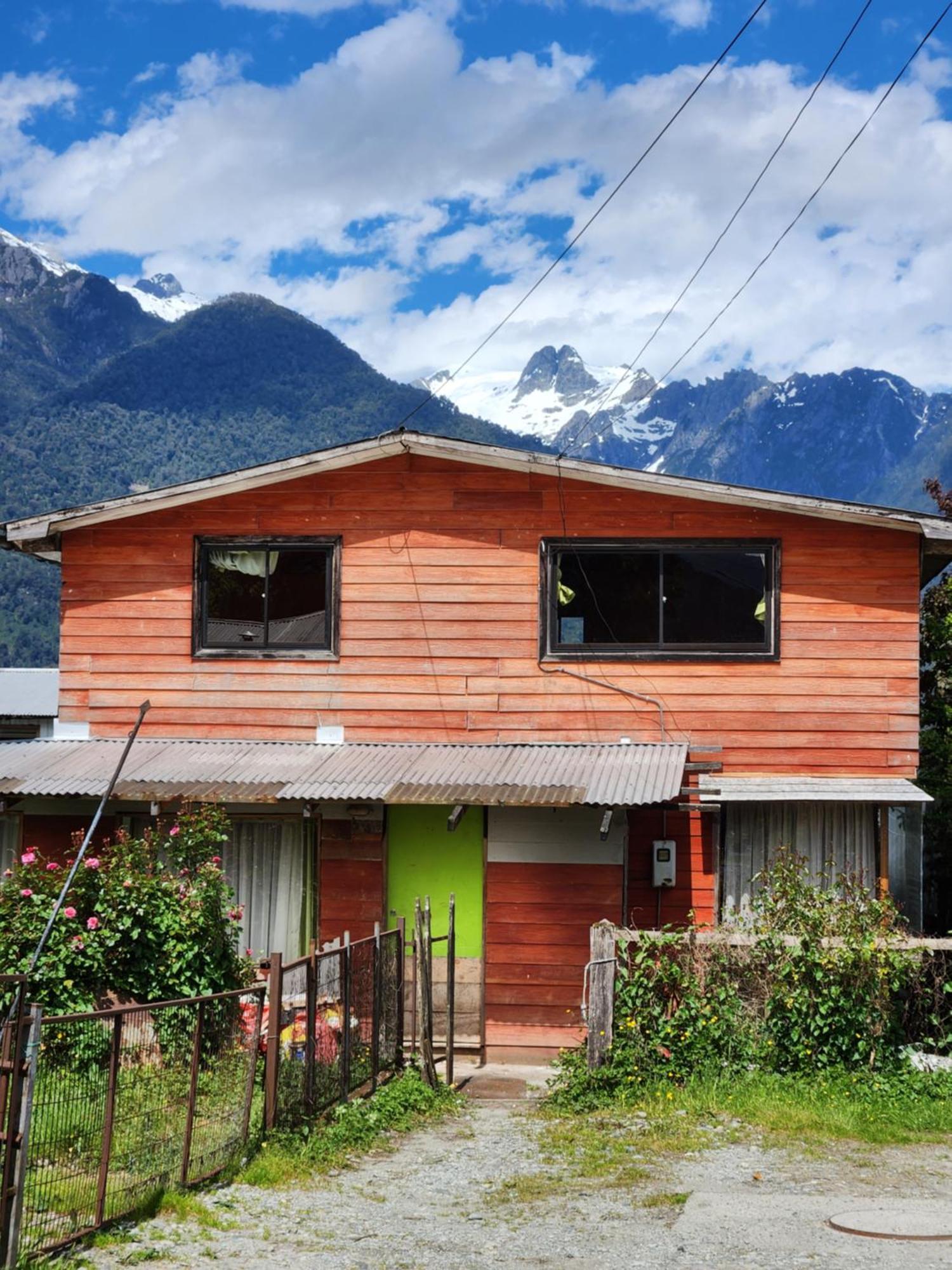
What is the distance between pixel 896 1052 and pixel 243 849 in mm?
6763

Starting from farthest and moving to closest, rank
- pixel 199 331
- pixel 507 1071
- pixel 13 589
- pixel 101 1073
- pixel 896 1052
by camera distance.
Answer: pixel 199 331
pixel 13 589
pixel 507 1071
pixel 896 1052
pixel 101 1073

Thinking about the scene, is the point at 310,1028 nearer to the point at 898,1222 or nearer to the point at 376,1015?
the point at 376,1015

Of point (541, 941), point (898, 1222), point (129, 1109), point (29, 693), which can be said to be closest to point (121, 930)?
point (129, 1109)

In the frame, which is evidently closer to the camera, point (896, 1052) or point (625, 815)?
point (896, 1052)

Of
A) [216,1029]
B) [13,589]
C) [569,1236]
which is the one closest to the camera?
[569,1236]

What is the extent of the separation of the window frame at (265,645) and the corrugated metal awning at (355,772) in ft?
3.07

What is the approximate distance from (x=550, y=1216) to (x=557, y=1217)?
0.04 m

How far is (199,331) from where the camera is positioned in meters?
150

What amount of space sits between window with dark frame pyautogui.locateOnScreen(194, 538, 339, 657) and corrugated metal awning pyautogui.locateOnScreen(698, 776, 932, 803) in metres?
4.33

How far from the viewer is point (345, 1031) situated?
10.7 meters

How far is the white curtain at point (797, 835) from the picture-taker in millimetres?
14523

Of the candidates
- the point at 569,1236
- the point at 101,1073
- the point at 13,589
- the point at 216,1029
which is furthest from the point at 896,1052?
the point at 13,589

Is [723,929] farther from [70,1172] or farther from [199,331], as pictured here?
[199,331]

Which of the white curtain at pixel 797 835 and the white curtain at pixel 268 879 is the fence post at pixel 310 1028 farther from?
the white curtain at pixel 797 835
